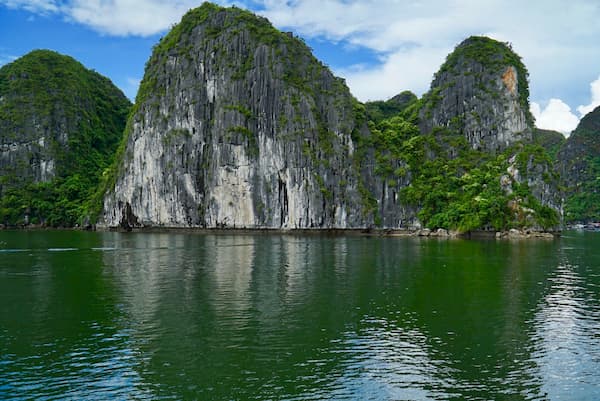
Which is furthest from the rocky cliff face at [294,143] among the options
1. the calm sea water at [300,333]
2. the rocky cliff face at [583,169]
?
the rocky cliff face at [583,169]

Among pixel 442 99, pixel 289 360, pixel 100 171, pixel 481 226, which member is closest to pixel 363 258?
pixel 289 360

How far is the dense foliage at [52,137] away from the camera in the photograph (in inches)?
4701

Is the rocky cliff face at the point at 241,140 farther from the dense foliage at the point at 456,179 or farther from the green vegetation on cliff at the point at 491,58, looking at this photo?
the green vegetation on cliff at the point at 491,58

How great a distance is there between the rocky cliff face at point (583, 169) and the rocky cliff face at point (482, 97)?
Answer: 53662mm

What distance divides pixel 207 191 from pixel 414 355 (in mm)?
84312

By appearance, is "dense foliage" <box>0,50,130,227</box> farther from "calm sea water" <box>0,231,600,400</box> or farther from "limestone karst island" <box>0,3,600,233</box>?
"calm sea water" <box>0,231,600,400</box>

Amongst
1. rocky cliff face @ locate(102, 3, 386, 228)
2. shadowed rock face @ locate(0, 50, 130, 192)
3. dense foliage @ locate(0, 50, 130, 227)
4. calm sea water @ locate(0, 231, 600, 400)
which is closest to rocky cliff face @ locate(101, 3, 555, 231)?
rocky cliff face @ locate(102, 3, 386, 228)

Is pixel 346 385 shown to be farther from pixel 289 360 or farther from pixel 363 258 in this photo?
pixel 363 258

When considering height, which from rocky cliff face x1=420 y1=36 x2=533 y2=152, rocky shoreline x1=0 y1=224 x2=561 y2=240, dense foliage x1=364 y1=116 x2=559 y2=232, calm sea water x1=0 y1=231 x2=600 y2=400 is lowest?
calm sea water x1=0 y1=231 x2=600 y2=400

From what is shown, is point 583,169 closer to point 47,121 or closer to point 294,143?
point 294,143

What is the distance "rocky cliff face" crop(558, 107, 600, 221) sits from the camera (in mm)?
146625

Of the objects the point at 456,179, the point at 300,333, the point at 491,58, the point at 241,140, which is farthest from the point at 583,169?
the point at 300,333

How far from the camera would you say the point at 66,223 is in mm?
119062

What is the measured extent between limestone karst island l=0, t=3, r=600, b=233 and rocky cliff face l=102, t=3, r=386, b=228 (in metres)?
0.26
